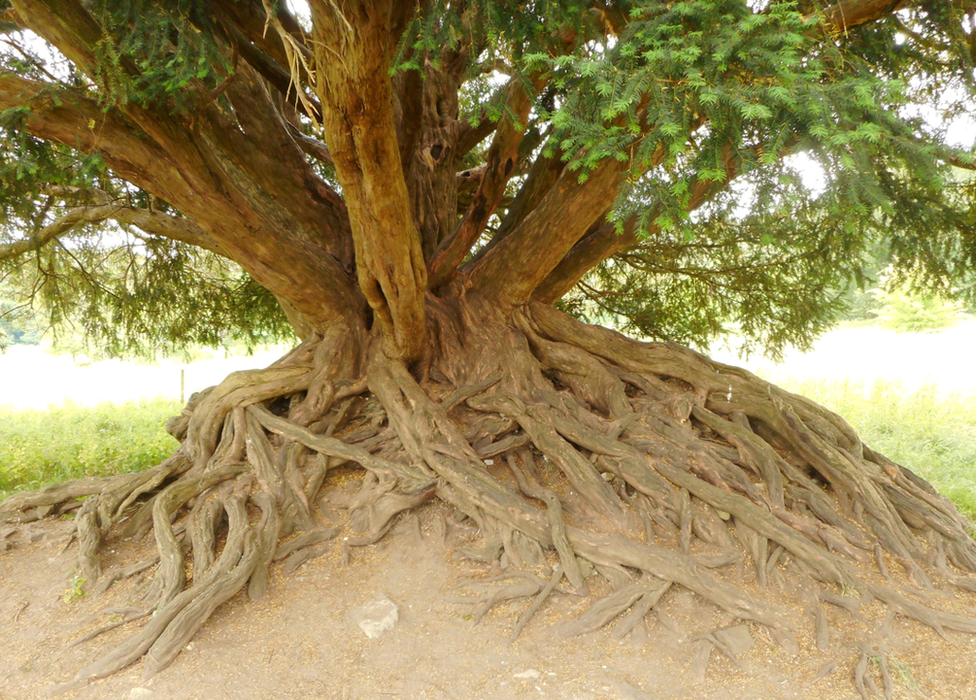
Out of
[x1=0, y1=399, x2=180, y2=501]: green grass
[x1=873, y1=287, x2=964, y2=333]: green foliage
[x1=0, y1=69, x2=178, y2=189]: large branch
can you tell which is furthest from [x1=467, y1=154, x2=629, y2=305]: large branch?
[x1=873, y1=287, x2=964, y2=333]: green foliage

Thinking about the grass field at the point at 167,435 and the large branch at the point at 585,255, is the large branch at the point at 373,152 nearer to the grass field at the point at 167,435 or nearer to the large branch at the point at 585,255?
the large branch at the point at 585,255

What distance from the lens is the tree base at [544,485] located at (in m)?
3.81

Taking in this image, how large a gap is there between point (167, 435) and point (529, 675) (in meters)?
8.32

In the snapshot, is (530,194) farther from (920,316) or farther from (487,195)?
(920,316)

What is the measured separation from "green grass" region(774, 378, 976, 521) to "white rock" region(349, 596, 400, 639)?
5671mm

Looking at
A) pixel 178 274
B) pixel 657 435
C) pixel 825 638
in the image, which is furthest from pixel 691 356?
pixel 178 274

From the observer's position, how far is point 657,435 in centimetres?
492

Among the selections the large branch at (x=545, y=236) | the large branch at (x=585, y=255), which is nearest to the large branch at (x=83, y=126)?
the large branch at (x=545, y=236)

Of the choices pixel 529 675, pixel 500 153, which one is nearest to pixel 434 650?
pixel 529 675

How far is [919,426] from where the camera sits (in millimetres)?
8875

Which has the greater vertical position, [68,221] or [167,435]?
[68,221]

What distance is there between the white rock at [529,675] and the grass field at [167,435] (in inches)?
202

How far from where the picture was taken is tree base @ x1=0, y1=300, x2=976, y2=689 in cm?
381

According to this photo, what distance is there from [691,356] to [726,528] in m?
1.93
